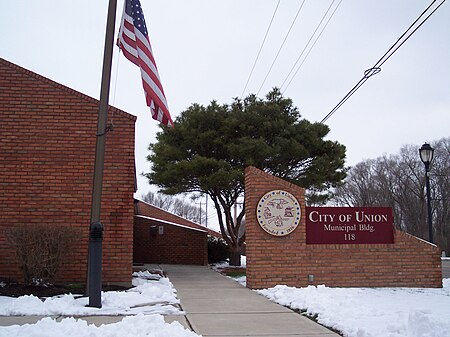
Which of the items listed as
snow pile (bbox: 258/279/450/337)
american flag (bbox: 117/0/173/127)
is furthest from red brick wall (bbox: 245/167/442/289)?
american flag (bbox: 117/0/173/127)

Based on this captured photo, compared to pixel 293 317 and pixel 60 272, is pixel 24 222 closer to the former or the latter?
pixel 60 272

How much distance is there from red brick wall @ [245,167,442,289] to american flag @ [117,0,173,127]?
166 inches

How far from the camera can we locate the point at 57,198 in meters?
12.6

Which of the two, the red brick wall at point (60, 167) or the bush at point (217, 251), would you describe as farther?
the bush at point (217, 251)

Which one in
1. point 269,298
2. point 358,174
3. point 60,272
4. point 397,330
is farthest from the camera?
point 358,174

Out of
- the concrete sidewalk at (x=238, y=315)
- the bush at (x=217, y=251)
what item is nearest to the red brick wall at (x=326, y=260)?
the concrete sidewalk at (x=238, y=315)

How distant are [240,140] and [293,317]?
39.5 feet

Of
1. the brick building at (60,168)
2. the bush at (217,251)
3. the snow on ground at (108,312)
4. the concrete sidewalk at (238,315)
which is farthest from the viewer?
the bush at (217,251)

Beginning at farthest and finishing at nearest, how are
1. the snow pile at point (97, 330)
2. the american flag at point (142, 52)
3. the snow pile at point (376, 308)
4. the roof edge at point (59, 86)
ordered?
the roof edge at point (59, 86)
the american flag at point (142, 52)
the snow pile at point (376, 308)
the snow pile at point (97, 330)

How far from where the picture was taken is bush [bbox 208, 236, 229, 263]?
26.8 meters

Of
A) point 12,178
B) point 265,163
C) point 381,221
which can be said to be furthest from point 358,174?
point 12,178

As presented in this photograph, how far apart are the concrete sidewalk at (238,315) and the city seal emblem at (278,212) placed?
1782mm

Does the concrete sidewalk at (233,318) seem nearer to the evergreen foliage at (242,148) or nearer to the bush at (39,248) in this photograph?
the bush at (39,248)

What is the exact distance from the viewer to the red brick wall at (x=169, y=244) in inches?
990
